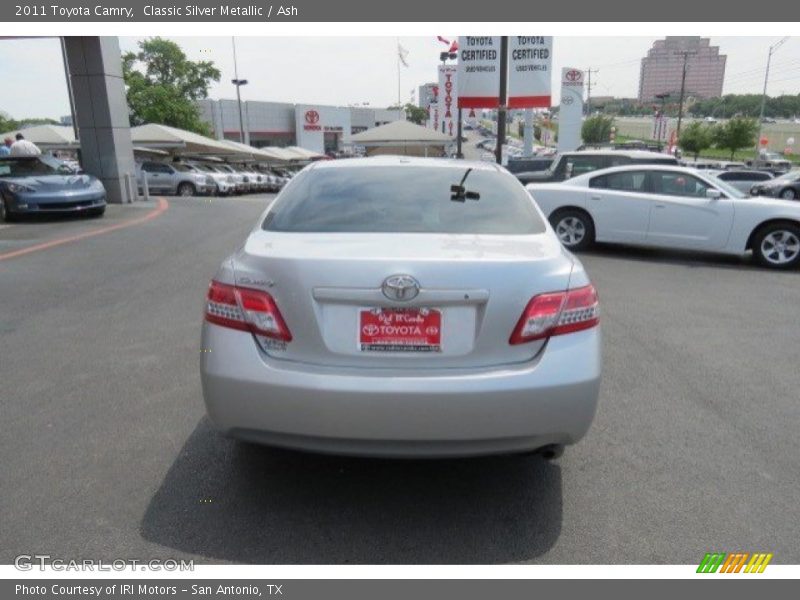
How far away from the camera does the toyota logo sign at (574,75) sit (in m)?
37.1

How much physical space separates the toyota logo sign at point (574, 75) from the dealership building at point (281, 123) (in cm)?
3417

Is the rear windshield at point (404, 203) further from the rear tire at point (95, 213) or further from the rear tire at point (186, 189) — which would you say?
the rear tire at point (186, 189)

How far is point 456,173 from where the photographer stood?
3725mm

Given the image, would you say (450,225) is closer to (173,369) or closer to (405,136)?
(173,369)

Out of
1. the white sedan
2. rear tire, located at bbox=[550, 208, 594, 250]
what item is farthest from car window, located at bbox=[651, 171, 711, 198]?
rear tire, located at bbox=[550, 208, 594, 250]

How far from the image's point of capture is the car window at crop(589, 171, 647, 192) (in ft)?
32.7

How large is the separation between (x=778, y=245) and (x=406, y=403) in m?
8.72

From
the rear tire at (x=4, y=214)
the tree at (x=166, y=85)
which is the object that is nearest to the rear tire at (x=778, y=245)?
the rear tire at (x=4, y=214)

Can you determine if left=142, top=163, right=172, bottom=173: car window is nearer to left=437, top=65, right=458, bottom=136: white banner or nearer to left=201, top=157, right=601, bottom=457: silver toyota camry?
left=437, top=65, right=458, bottom=136: white banner

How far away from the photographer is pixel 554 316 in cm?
264

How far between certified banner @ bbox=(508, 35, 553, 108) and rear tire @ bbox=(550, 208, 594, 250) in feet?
25.0

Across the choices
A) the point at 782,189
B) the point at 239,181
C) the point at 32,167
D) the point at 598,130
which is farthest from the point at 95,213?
the point at 598,130

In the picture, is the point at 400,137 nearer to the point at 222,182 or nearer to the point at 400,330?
the point at 222,182

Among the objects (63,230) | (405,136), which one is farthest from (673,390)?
(405,136)
